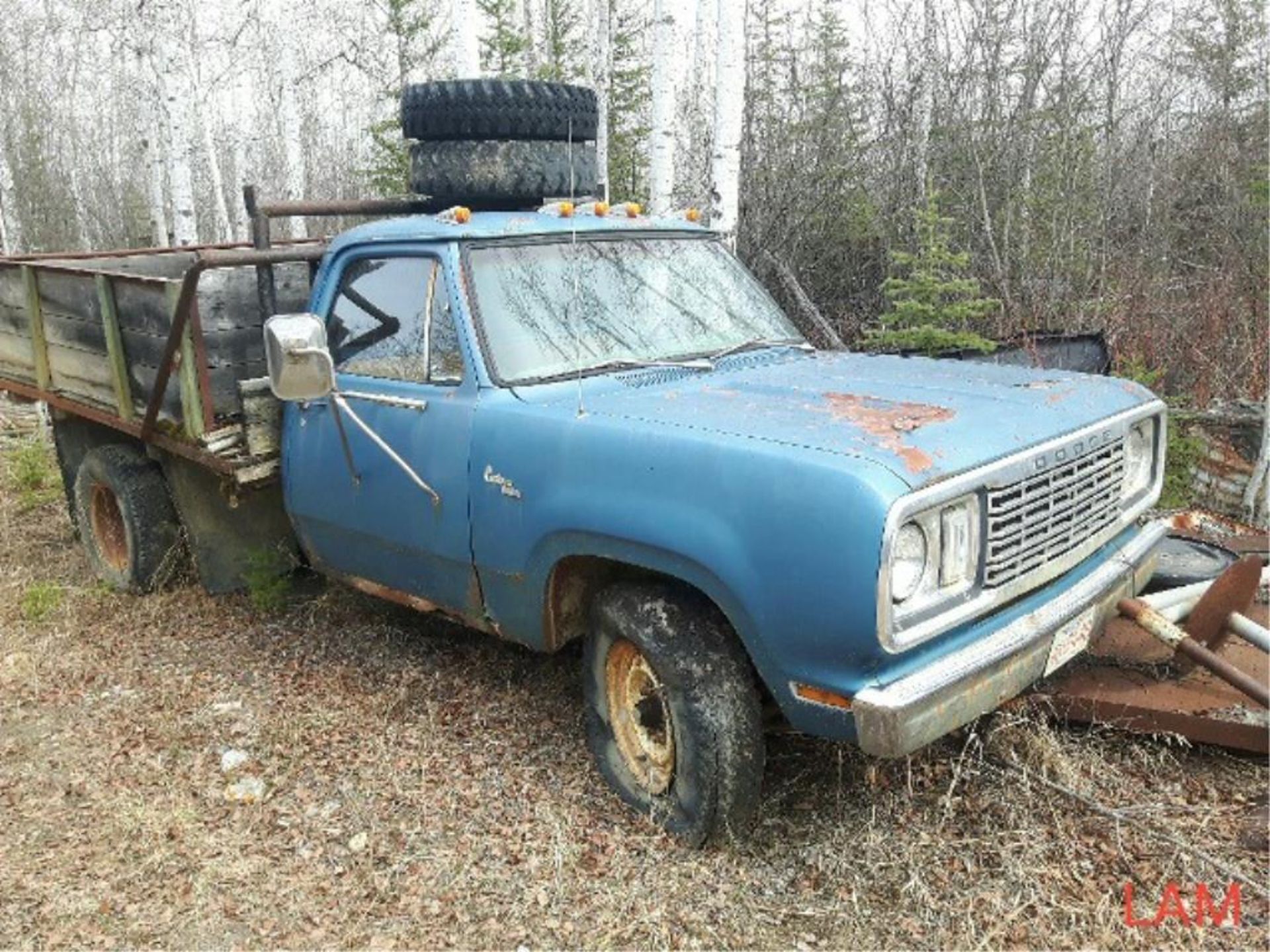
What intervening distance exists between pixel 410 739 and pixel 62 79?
1248 inches

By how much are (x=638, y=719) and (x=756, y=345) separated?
163 cm

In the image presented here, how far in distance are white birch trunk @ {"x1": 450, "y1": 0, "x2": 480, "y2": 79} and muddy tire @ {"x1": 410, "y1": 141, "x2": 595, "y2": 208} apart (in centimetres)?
458

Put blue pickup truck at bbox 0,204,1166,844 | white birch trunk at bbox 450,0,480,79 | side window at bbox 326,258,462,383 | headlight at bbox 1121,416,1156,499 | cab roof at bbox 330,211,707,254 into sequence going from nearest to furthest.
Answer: blue pickup truck at bbox 0,204,1166,844 → headlight at bbox 1121,416,1156,499 → side window at bbox 326,258,462,383 → cab roof at bbox 330,211,707,254 → white birch trunk at bbox 450,0,480,79

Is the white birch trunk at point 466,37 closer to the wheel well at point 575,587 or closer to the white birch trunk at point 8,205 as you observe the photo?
the wheel well at point 575,587

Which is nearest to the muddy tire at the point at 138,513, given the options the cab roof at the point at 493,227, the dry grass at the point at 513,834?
the dry grass at the point at 513,834

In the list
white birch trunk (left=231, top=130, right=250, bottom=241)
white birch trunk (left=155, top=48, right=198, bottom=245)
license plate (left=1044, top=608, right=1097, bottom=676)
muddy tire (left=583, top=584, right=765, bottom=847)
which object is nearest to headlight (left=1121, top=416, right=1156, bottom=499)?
license plate (left=1044, top=608, right=1097, bottom=676)

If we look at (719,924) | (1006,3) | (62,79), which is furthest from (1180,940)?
(62,79)

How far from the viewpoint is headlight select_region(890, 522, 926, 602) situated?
9.16ft

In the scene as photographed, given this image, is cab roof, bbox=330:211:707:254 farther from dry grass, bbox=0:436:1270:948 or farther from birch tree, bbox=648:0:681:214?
birch tree, bbox=648:0:681:214

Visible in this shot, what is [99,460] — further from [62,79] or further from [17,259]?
[62,79]

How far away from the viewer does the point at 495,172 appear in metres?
5.04

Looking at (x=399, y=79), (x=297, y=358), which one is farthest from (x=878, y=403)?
(x=399, y=79)

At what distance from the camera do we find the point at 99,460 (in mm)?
5922

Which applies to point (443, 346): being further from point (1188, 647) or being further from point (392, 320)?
point (1188, 647)
